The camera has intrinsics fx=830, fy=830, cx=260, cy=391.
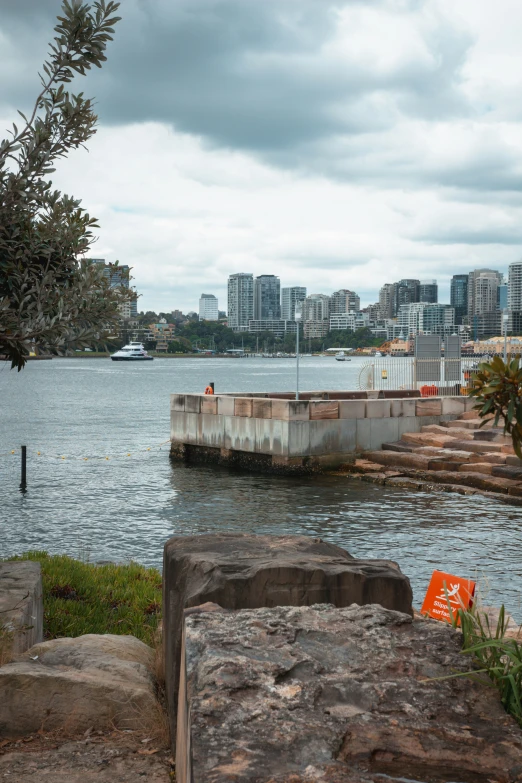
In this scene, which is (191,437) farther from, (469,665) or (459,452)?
(469,665)

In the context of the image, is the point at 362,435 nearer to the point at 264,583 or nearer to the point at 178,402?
the point at 178,402

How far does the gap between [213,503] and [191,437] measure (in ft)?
23.5

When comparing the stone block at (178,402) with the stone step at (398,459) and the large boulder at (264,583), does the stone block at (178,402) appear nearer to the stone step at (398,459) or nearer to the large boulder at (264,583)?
the stone step at (398,459)

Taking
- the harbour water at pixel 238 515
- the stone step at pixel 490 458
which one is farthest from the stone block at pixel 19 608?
the stone step at pixel 490 458

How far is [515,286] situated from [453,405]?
75.9 metres

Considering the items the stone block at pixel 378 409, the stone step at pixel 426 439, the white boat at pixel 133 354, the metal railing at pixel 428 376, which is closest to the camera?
the stone step at pixel 426 439

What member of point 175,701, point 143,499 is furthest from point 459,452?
point 175,701

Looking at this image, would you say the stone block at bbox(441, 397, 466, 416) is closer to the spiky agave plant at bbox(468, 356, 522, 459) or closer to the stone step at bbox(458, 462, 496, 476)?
the stone step at bbox(458, 462, 496, 476)

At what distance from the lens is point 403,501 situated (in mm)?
19375

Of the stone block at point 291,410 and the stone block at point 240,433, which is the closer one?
the stone block at point 291,410

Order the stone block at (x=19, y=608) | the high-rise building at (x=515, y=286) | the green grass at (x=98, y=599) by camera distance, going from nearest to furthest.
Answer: the stone block at (x=19, y=608) < the green grass at (x=98, y=599) < the high-rise building at (x=515, y=286)

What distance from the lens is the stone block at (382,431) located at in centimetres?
2456

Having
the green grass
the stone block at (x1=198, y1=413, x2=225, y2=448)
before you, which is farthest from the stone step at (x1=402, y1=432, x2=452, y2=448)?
the green grass

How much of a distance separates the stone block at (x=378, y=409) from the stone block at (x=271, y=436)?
2832mm
